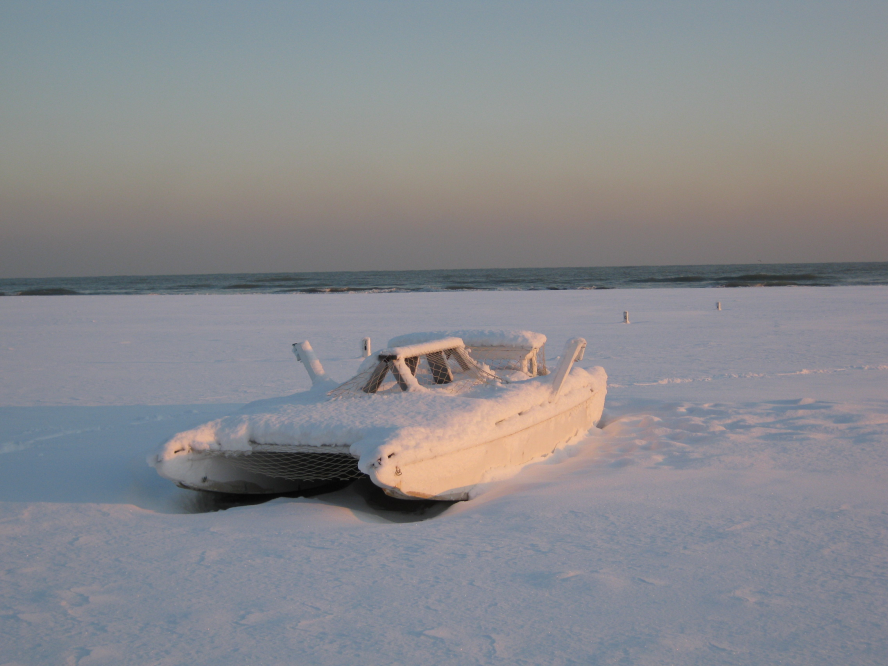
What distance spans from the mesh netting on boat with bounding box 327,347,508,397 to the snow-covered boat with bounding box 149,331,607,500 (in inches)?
0.5

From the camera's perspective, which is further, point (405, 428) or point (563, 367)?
point (563, 367)

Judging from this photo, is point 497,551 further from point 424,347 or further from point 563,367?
point 563,367

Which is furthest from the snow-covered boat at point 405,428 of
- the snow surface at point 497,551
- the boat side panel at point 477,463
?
the snow surface at point 497,551

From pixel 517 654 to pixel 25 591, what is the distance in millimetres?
2640

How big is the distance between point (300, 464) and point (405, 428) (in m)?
1.17

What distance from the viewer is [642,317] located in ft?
72.8

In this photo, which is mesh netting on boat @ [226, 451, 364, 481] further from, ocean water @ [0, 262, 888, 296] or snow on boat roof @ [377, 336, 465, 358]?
ocean water @ [0, 262, 888, 296]

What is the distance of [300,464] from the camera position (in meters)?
5.61

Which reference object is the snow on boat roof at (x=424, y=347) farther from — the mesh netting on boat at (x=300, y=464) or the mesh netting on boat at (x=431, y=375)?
the mesh netting on boat at (x=300, y=464)

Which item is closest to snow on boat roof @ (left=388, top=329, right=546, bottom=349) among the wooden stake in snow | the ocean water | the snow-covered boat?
the snow-covered boat

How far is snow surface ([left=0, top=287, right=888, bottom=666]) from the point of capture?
3.06 metres

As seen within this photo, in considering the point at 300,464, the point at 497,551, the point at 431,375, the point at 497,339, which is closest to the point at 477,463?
the point at 497,551

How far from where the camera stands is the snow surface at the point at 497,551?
306cm

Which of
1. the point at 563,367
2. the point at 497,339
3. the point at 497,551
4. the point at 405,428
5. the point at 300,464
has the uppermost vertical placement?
the point at 497,339
